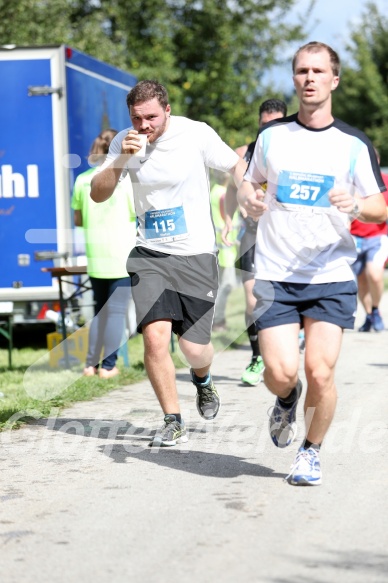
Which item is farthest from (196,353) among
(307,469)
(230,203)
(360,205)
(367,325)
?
(367,325)

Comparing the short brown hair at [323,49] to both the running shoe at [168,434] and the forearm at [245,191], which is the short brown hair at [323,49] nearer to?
the forearm at [245,191]

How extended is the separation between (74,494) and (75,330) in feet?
19.8

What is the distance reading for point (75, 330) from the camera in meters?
11.5

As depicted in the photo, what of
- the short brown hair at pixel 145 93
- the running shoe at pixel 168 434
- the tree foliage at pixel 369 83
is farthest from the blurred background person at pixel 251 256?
the tree foliage at pixel 369 83

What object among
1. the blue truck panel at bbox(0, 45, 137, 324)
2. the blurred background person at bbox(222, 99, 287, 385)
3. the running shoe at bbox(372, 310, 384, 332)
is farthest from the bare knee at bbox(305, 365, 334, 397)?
the running shoe at bbox(372, 310, 384, 332)

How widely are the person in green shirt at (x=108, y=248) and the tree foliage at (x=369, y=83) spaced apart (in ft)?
101

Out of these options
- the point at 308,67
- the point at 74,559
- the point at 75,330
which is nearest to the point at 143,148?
the point at 308,67

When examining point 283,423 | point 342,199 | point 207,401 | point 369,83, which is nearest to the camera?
point 342,199

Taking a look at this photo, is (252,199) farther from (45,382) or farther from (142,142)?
(45,382)

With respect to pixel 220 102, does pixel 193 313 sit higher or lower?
lower

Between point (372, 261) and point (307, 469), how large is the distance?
798cm

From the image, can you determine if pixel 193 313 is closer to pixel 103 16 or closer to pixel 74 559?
pixel 74 559

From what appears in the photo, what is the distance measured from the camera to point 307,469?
217 inches

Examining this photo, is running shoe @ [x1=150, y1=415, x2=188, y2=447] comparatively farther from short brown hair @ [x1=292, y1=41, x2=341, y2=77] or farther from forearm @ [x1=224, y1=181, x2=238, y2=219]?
forearm @ [x1=224, y1=181, x2=238, y2=219]
